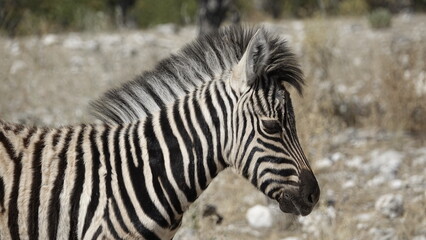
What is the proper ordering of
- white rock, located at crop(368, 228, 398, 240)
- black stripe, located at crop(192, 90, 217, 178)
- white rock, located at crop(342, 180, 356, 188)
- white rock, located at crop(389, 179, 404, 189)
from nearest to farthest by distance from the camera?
black stripe, located at crop(192, 90, 217, 178)
white rock, located at crop(368, 228, 398, 240)
white rock, located at crop(389, 179, 404, 189)
white rock, located at crop(342, 180, 356, 188)

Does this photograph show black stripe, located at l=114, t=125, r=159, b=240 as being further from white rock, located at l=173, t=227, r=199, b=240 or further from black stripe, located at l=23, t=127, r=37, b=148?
white rock, located at l=173, t=227, r=199, b=240

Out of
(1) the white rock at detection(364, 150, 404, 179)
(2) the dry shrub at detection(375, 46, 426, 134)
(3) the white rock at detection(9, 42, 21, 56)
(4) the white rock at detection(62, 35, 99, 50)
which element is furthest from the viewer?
(4) the white rock at detection(62, 35, 99, 50)

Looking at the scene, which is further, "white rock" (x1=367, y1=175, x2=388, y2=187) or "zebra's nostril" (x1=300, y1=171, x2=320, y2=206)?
"white rock" (x1=367, y1=175, x2=388, y2=187)

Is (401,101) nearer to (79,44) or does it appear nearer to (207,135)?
(207,135)

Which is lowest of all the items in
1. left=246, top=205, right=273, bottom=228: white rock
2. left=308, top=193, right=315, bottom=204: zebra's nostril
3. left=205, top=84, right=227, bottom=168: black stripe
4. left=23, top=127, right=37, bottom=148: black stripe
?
left=246, top=205, right=273, bottom=228: white rock

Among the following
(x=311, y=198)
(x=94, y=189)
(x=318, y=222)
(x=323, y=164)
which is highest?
(x=94, y=189)

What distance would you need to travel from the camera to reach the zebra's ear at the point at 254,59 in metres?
3.62

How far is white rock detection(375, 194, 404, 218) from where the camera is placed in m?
6.68

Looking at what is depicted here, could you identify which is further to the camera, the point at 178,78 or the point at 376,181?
the point at 376,181

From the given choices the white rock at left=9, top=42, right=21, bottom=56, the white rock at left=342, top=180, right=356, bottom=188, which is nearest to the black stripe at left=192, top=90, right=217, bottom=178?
the white rock at left=342, top=180, right=356, bottom=188

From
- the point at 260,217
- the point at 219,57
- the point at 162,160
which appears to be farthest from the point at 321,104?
the point at 162,160

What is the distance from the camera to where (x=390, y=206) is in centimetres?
671

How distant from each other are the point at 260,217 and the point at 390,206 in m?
1.22

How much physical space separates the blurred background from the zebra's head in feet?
2.55
